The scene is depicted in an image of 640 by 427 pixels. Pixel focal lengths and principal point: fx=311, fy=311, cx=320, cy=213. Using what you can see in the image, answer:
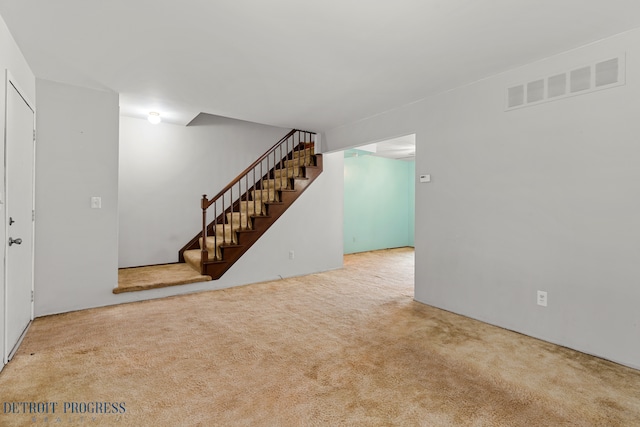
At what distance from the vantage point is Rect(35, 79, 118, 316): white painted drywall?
10.7 feet

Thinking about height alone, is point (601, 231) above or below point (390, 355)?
above

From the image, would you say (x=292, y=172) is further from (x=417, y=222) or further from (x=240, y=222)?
(x=417, y=222)

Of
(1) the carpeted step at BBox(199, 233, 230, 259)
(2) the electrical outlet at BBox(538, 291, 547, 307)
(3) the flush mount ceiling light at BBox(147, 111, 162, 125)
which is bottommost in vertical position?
(2) the electrical outlet at BBox(538, 291, 547, 307)

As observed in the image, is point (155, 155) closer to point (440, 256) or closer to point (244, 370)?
point (244, 370)

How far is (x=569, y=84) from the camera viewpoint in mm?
2627

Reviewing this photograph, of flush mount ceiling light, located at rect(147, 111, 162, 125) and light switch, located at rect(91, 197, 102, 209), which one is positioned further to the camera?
flush mount ceiling light, located at rect(147, 111, 162, 125)

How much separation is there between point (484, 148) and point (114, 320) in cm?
421

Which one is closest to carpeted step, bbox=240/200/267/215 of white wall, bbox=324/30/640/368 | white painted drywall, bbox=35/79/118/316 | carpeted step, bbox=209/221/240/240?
carpeted step, bbox=209/221/240/240

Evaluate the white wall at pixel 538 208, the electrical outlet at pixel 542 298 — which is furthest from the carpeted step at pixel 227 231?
the electrical outlet at pixel 542 298

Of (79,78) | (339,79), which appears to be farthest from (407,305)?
(79,78)

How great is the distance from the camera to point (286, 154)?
6.26m

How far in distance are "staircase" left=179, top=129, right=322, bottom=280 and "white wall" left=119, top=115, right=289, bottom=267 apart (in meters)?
0.31

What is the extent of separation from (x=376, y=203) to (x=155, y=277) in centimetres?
558

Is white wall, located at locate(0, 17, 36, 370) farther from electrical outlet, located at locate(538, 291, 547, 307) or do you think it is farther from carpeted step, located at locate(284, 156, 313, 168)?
electrical outlet, located at locate(538, 291, 547, 307)
